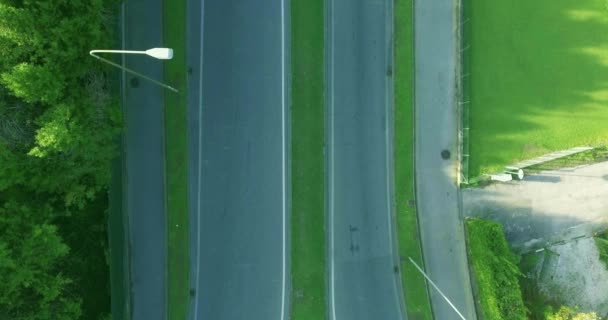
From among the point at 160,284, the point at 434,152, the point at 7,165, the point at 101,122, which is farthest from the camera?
the point at 434,152

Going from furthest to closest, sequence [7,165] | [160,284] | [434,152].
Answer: [434,152], [160,284], [7,165]

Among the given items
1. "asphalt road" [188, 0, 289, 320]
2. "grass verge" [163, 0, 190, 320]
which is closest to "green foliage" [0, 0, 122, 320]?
"grass verge" [163, 0, 190, 320]

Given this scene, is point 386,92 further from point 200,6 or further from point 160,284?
point 160,284

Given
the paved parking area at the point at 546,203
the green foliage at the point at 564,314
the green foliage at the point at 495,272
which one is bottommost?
the green foliage at the point at 564,314

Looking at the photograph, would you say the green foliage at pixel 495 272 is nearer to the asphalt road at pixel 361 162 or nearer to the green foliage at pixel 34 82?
the asphalt road at pixel 361 162

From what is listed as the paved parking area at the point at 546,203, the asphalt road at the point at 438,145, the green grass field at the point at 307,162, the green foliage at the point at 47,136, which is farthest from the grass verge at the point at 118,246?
the paved parking area at the point at 546,203

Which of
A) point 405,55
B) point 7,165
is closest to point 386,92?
point 405,55

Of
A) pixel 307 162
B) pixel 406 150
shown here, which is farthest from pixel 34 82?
pixel 406 150

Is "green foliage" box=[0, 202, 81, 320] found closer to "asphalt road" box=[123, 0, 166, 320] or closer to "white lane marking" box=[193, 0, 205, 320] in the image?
"asphalt road" box=[123, 0, 166, 320]
